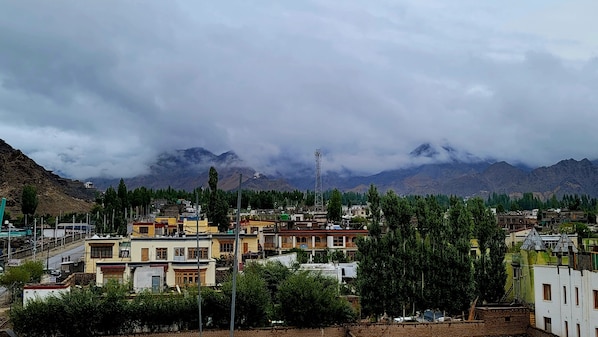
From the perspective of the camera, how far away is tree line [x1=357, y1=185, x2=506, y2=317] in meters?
34.0

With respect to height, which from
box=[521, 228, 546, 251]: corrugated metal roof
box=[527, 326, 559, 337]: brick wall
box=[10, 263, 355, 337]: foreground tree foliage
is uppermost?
box=[521, 228, 546, 251]: corrugated metal roof

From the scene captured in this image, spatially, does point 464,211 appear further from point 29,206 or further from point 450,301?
point 29,206

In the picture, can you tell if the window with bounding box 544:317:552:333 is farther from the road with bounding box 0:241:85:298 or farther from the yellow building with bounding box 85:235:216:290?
the road with bounding box 0:241:85:298

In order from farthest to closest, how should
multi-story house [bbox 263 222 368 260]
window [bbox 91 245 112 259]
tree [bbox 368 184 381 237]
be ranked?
multi-story house [bbox 263 222 368 260] → window [bbox 91 245 112 259] → tree [bbox 368 184 381 237]

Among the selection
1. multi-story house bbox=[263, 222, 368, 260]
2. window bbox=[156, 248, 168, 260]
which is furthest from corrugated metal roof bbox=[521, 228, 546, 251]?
multi-story house bbox=[263, 222, 368, 260]

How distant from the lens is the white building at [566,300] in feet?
89.1

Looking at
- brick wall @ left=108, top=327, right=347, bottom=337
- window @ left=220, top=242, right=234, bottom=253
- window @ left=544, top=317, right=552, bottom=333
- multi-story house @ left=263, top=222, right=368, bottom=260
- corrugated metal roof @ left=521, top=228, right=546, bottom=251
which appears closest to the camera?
brick wall @ left=108, top=327, right=347, bottom=337

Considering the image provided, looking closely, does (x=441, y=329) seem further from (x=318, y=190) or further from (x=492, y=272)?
(x=318, y=190)

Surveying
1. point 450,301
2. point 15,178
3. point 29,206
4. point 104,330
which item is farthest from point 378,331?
point 15,178

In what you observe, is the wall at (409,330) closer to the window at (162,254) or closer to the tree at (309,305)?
the tree at (309,305)

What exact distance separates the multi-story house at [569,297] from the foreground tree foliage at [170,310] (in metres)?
9.48

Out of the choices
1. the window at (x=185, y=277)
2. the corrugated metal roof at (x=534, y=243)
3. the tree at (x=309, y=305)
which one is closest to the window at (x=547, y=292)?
the corrugated metal roof at (x=534, y=243)

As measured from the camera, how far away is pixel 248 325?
100 ft

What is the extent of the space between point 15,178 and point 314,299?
505ft
